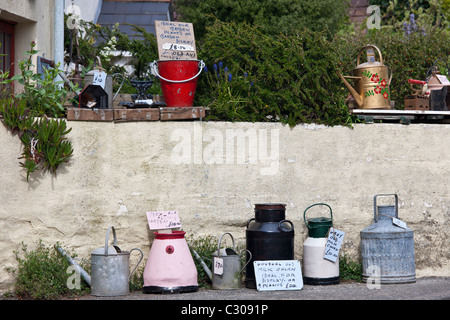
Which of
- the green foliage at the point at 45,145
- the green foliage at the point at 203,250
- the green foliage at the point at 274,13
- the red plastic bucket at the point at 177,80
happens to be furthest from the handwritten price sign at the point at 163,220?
the green foliage at the point at 274,13

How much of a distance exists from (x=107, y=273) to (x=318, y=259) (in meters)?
1.91

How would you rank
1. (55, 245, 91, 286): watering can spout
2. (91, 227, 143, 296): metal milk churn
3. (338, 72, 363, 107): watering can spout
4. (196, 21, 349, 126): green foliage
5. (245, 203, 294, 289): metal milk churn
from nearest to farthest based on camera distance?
1. (91, 227, 143, 296): metal milk churn
2. (55, 245, 91, 286): watering can spout
3. (245, 203, 294, 289): metal milk churn
4. (196, 21, 349, 126): green foliage
5. (338, 72, 363, 107): watering can spout

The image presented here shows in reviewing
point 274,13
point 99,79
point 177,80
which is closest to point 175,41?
point 177,80

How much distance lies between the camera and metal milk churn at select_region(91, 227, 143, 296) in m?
5.35

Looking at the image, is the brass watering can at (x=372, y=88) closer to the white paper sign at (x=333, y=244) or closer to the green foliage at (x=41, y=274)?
the white paper sign at (x=333, y=244)

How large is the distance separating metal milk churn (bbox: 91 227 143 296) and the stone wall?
0.38 m

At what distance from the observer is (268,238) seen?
5637mm

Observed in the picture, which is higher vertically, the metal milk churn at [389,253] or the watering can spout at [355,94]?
the watering can spout at [355,94]

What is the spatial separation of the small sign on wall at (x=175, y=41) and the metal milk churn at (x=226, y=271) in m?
1.87

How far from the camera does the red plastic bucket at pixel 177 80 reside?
6047 millimetres

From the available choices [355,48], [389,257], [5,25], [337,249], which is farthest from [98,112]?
[355,48]

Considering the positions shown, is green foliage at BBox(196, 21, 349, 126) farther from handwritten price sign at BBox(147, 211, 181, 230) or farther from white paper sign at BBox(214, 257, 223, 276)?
white paper sign at BBox(214, 257, 223, 276)

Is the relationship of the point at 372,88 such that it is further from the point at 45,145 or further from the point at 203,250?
the point at 45,145

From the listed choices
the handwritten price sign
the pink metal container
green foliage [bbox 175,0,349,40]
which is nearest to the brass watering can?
the handwritten price sign
